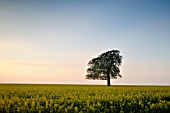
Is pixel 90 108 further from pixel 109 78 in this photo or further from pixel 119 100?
pixel 109 78

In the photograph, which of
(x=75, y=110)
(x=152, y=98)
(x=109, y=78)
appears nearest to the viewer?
(x=75, y=110)

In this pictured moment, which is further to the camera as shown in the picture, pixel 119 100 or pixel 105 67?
pixel 105 67

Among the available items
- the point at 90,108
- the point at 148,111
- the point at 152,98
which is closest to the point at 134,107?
the point at 148,111

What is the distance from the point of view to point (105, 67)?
2601 inches

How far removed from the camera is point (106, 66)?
66.0 metres

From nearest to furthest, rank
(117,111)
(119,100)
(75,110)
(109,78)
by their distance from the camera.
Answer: (75,110)
(117,111)
(119,100)
(109,78)

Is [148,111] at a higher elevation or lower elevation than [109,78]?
lower

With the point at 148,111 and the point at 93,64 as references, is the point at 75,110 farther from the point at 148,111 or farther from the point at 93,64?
the point at 93,64

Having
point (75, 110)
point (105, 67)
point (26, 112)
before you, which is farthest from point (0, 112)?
point (105, 67)

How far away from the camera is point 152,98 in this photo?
21266mm

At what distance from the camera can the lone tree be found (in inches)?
2586

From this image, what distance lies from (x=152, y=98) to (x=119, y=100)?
438 centimetres

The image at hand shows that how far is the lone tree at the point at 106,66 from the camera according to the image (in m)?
65.7

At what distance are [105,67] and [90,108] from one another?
51.7 metres
